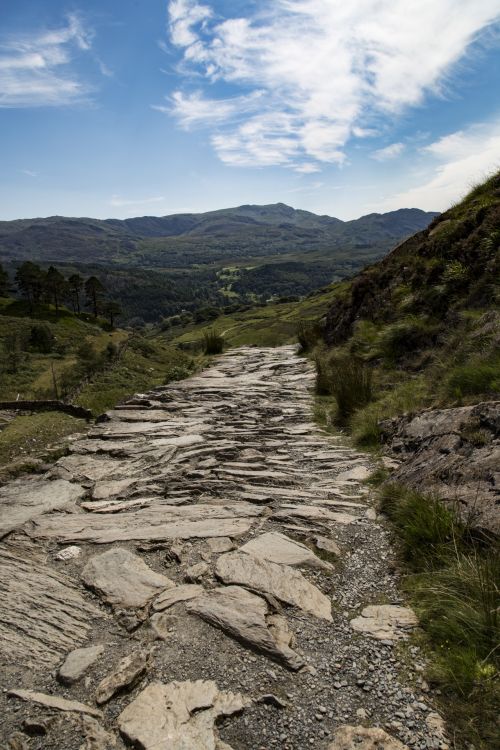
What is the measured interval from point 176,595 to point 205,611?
0.40 meters

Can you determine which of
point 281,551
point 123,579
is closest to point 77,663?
point 123,579

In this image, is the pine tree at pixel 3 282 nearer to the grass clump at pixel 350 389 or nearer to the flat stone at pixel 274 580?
the grass clump at pixel 350 389

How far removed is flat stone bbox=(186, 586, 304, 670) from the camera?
3.25 meters

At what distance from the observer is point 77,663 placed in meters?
3.21

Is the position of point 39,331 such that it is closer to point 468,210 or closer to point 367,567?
point 468,210

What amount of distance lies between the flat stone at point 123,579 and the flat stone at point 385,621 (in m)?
1.79

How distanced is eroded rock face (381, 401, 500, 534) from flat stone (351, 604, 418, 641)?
106 cm

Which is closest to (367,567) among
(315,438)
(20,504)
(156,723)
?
Answer: (156,723)

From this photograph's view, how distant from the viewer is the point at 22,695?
2.91 metres

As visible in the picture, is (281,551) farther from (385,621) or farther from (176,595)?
(385,621)

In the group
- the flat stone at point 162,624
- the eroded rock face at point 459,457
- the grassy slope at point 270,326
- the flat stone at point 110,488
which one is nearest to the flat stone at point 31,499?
the flat stone at point 110,488

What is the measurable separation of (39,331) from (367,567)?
46903 mm

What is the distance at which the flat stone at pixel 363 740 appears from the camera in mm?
2480

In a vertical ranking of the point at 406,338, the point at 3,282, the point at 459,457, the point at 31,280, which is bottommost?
the point at 459,457
